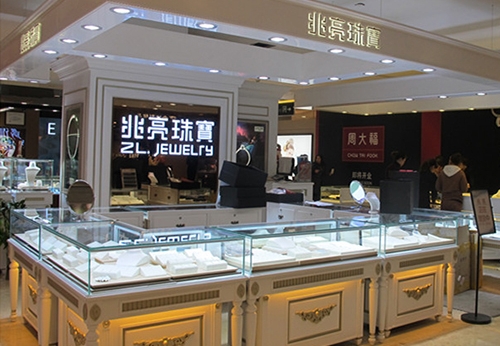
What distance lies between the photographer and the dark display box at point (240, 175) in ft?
18.8

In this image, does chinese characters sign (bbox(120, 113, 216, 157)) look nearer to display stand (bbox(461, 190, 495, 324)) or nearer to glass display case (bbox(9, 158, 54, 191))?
glass display case (bbox(9, 158, 54, 191))

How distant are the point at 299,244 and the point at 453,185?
13.3 ft

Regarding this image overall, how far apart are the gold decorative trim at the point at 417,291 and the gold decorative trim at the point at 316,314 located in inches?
33.6

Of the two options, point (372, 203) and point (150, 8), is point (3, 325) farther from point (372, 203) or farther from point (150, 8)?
point (372, 203)

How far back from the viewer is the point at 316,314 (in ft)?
12.2

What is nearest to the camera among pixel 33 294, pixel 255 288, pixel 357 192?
pixel 255 288

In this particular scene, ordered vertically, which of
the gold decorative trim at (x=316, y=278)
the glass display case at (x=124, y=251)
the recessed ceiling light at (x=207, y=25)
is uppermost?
the recessed ceiling light at (x=207, y=25)

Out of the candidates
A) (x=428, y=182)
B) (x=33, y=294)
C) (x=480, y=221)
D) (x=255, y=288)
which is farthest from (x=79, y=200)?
(x=428, y=182)

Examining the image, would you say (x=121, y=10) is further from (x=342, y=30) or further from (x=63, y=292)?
(x=63, y=292)

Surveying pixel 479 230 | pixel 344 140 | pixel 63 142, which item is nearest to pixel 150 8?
pixel 479 230

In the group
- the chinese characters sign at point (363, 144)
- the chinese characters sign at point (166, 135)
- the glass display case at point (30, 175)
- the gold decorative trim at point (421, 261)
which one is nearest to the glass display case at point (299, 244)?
the gold decorative trim at point (421, 261)

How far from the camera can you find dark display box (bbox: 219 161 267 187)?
18.8ft

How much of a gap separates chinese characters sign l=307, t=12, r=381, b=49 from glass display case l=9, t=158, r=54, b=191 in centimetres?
446

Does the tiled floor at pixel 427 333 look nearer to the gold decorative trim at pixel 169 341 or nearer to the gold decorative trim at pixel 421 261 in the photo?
the gold decorative trim at pixel 421 261
